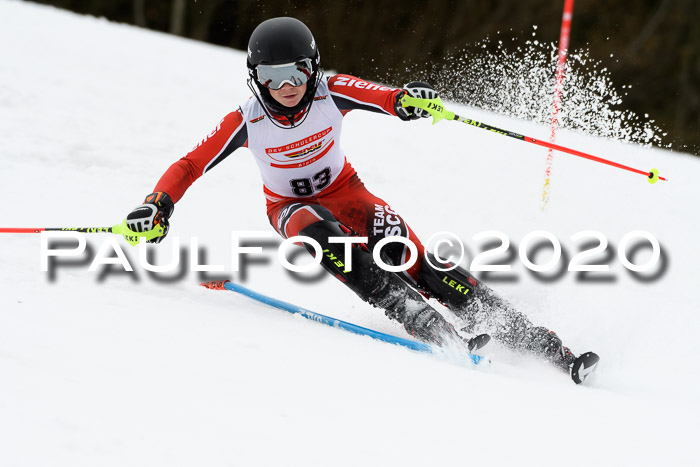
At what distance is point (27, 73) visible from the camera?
21.8 ft

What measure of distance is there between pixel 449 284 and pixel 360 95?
0.92 meters

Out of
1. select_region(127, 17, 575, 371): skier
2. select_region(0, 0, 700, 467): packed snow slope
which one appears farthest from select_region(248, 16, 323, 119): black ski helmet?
select_region(0, 0, 700, 467): packed snow slope

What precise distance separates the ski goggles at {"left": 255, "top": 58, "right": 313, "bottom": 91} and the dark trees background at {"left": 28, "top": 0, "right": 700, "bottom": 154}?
13.9 meters

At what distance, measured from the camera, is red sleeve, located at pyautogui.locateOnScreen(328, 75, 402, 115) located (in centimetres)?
304

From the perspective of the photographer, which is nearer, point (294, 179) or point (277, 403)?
point (277, 403)

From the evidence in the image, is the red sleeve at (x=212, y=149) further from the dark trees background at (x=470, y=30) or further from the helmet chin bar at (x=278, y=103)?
the dark trees background at (x=470, y=30)

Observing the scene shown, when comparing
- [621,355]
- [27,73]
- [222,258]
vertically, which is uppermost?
[27,73]

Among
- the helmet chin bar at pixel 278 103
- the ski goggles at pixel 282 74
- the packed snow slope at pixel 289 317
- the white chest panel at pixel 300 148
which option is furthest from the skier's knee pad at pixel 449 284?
the ski goggles at pixel 282 74

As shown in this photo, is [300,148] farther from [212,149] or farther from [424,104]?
[424,104]

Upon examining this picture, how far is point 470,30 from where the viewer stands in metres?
17.2

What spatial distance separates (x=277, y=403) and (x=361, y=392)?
0.28m

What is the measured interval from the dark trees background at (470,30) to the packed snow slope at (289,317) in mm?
9685

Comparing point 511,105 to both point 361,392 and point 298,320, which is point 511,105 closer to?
point 298,320

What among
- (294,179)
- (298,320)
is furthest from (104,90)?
(298,320)
